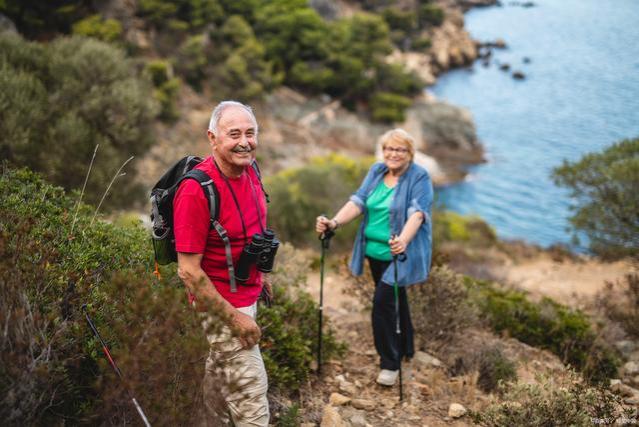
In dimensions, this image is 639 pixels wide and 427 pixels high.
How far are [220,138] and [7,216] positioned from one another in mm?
1394

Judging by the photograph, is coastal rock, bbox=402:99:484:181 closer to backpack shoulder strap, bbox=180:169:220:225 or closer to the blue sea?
the blue sea

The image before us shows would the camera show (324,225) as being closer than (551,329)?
Yes

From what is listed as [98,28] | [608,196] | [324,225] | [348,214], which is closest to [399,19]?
[98,28]

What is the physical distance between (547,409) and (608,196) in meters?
10.9

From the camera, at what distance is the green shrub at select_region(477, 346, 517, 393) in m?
4.89

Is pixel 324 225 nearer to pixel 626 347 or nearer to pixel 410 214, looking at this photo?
pixel 410 214

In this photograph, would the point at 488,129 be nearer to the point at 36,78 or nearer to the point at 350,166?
the point at 350,166

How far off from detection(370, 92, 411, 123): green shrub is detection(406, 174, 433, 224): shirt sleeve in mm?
32301

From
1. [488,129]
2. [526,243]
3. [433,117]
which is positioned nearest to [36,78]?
[526,243]

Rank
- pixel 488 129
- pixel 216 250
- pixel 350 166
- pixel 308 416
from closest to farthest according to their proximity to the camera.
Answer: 1. pixel 216 250
2. pixel 308 416
3. pixel 350 166
4. pixel 488 129

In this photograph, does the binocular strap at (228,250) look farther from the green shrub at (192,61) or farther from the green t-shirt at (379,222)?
the green shrub at (192,61)

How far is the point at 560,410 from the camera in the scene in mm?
3432

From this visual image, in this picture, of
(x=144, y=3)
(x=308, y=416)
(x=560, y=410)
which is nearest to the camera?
(x=560, y=410)

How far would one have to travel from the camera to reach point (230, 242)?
2.80 meters
